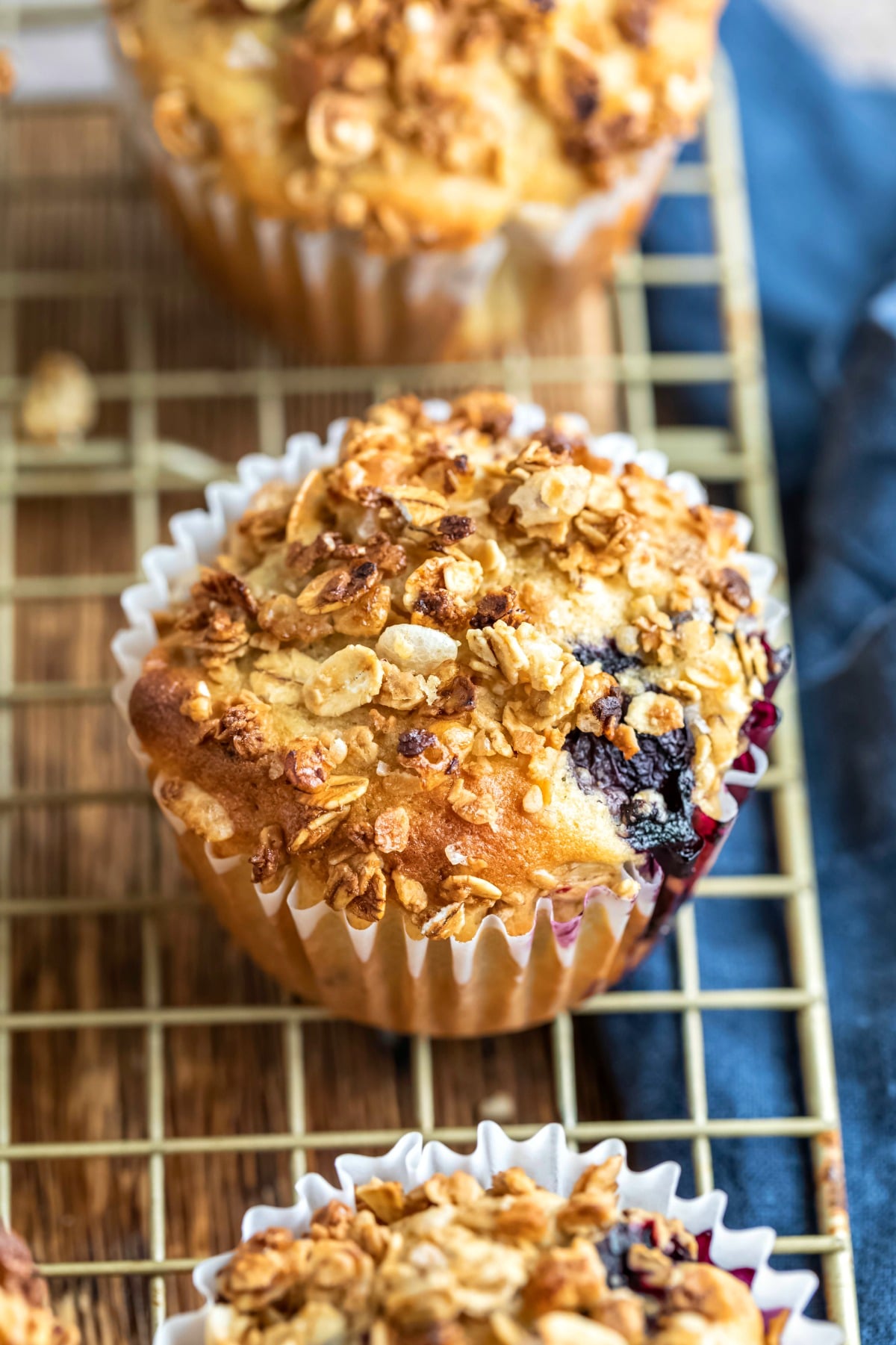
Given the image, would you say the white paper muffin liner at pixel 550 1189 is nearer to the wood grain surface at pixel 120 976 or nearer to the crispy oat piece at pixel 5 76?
the wood grain surface at pixel 120 976

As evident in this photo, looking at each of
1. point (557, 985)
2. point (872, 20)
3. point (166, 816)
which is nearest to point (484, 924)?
point (557, 985)

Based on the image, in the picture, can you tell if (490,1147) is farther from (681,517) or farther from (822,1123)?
(681,517)

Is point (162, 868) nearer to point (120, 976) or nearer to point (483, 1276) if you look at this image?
point (120, 976)

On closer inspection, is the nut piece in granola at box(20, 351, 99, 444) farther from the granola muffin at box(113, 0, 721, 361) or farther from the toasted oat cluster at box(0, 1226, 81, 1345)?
the toasted oat cluster at box(0, 1226, 81, 1345)

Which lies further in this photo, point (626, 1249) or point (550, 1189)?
point (550, 1189)

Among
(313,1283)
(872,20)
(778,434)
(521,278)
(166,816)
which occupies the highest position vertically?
(872,20)

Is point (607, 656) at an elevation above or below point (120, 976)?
above

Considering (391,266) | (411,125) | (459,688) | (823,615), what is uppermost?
(411,125)

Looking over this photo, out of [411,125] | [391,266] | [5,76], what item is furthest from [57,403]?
[411,125]
